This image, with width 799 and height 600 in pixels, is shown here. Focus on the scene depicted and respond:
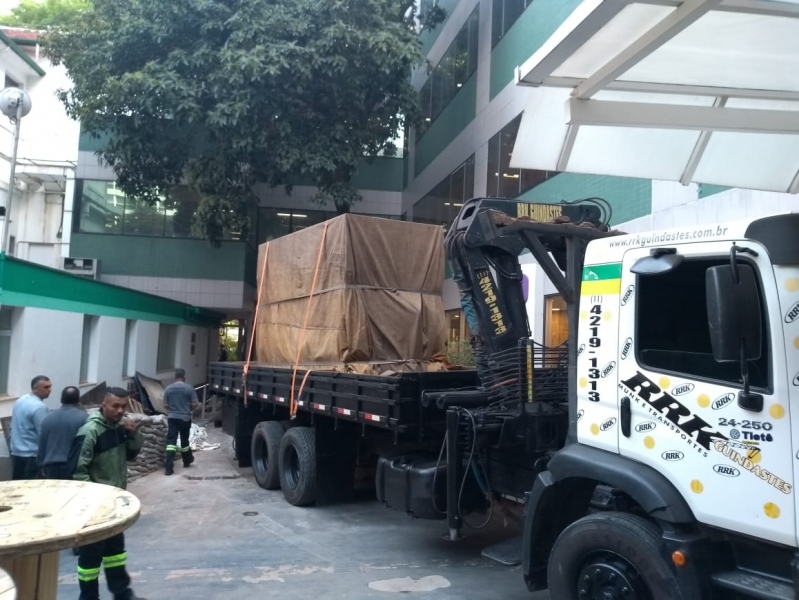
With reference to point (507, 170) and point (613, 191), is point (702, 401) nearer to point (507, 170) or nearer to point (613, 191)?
point (613, 191)

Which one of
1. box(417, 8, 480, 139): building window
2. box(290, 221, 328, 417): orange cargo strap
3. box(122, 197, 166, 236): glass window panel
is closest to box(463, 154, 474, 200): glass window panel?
box(417, 8, 480, 139): building window

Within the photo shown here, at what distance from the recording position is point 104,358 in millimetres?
14742

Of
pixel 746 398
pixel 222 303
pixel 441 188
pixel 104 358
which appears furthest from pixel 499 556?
pixel 222 303

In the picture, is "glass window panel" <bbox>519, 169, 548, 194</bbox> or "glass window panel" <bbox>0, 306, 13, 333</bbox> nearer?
"glass window panel" <bbox>0, 306, 13, 333</bbox>

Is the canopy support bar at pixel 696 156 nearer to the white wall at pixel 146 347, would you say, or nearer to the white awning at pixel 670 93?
the white awning at pixel 670 93

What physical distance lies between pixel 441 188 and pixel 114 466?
49.8 ft

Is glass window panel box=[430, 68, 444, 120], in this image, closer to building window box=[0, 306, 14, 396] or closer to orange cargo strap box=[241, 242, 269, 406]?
orange cargo strap box=[241, 242, 269, 406]

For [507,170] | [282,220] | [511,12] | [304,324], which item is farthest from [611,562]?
[282,220]

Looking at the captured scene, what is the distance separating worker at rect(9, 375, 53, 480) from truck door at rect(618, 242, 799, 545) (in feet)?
19.5

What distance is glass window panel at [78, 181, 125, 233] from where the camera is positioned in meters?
21.4

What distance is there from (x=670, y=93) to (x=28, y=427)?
6.82 metres

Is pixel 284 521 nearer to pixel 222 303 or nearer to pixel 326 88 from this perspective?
pixel 326 88

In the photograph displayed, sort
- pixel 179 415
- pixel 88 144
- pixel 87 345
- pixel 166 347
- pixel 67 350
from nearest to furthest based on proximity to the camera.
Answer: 1. pixel 179 415
2. pixel 67 350
3. pixel 87 345
4. pixel 166 347
5. pixel 88 144

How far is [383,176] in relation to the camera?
78.5ft
